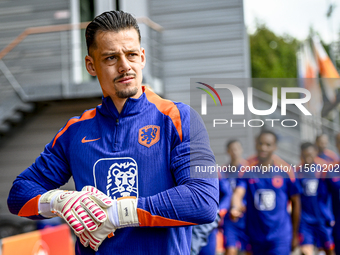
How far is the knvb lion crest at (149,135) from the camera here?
6.00 feet

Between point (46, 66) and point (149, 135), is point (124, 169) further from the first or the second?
point (46, 66)

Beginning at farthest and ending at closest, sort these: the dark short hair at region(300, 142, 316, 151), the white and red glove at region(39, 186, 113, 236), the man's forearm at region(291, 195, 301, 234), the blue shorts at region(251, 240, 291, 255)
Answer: the man's forearm at region(291, 195, 301, 234) → the blue shorts at region(251, 240, 291, 255) → the dark short hair at region(300, 142, 316, 151) → the white and red glove at region(39, 186, 113, 236)

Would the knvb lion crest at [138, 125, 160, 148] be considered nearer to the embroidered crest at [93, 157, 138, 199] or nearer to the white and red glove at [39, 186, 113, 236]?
the embroidered crest at [93, 157, 138, 199]

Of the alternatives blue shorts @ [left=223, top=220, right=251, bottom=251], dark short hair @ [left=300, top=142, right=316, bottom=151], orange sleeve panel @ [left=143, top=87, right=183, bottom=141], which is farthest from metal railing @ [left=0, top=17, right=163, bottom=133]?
orange sleeve panel @ [left=143, top=87, right=183, bottom=141]

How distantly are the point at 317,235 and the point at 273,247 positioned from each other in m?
1.34

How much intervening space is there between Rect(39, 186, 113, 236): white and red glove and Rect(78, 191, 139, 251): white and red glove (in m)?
0.02

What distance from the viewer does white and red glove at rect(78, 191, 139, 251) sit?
1.66 m

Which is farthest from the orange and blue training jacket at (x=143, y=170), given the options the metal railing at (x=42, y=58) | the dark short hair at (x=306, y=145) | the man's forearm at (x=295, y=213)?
the metal railing at (x=42, y=58)

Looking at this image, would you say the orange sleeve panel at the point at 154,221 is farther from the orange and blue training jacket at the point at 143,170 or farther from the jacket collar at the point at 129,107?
the jacket collar at the point at 129,107

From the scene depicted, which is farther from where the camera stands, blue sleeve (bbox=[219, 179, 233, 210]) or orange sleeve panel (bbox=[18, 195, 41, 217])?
blue sleeve (bbox=[219, 179, 233, 210])

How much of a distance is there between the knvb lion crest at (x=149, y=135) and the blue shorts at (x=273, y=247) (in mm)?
4884

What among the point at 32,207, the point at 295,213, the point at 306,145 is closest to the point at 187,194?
the point at 32,207

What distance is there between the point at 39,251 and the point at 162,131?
3.49 m

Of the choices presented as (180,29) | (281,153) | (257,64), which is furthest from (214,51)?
(257,64)
